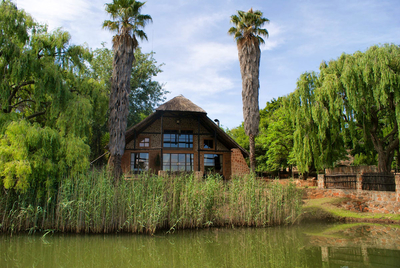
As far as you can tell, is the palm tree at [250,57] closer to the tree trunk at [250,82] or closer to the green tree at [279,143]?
the tree trunk at [250,82]

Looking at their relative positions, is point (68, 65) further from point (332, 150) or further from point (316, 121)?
point (332, 150)

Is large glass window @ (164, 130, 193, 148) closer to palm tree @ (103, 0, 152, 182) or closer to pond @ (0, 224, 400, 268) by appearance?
palm tree @ (103, 0, 152, 182)

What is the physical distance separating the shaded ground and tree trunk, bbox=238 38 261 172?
3585mm

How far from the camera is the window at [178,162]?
19141 mm

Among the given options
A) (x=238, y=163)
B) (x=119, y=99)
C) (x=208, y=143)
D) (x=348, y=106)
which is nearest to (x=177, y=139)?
(x=208, y=143)

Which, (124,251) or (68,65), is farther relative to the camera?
(68,65)

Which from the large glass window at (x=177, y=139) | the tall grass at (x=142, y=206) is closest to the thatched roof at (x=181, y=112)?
the large glass window at (x=177, y=139)

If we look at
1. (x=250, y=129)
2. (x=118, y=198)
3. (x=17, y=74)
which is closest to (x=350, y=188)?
(x=250, y=129)

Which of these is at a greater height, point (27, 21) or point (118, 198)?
point (27, 21)

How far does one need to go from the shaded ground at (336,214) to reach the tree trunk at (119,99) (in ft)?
24.4

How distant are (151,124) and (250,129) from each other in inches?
304

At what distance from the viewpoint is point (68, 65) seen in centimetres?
1085

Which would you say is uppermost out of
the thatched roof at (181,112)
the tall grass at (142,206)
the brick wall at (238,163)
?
the thatched roof at (181,112)

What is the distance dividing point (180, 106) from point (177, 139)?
279cm
